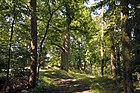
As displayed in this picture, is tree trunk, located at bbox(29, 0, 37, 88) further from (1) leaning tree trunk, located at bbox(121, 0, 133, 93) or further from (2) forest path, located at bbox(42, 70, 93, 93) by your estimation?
(1) leaning tree trunk, located at bbox(121, 0, 133, 93)

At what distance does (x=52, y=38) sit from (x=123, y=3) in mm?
21286

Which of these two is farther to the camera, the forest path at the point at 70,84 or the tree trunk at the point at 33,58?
the tree trunk at the point at 33,58

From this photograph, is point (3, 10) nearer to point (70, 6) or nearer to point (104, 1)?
point (104, 1)

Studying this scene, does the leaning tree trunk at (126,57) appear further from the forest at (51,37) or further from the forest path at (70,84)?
the forest path at (70,84)

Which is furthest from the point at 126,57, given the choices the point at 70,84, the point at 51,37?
the point at 51,37

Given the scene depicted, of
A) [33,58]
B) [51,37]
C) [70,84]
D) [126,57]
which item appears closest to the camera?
[126,57]

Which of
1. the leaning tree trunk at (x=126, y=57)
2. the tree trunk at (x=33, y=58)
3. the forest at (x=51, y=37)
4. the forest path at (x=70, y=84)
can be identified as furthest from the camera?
the tree trunk at (x=33, y=58)

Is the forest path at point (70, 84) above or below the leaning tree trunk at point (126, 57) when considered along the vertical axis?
below

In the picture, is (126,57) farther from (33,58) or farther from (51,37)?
(51,37)

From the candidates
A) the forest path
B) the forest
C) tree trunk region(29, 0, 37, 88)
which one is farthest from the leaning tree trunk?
tree trunk region(29, 0, 37, 88)

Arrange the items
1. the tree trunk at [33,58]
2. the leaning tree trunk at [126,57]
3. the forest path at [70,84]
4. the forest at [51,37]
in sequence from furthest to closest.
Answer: the tree trunk at [33,58], the forest path at [70,84], the forest at [51,37], the leaning tree trunk at [126,57]

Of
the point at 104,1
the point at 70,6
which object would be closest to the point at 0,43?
the point at 104,1

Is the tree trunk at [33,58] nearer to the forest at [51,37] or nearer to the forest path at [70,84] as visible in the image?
the forest at [51,37]

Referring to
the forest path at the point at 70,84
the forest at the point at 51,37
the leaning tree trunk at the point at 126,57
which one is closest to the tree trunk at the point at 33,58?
the forest at the point at 51,37
